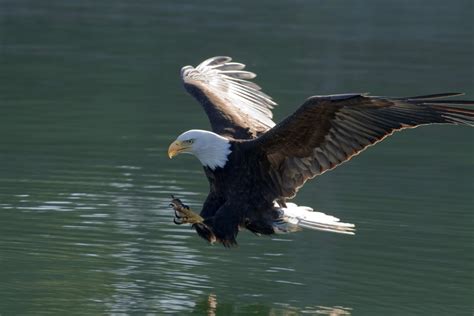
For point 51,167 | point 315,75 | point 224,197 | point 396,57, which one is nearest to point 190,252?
point 224,197

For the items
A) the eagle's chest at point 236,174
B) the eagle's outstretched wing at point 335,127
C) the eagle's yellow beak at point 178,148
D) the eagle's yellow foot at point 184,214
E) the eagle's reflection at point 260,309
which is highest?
the eagle's outstretched wing at point 335,127

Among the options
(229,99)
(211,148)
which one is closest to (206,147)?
(211,148)

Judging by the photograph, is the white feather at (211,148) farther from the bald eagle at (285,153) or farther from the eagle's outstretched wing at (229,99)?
the eagle's outstretched wing at (229,99)

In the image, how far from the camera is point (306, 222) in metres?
7.94

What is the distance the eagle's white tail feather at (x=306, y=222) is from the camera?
7859 millimetres

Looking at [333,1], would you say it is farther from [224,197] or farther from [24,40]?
[224,197]

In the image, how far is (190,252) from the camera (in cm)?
862

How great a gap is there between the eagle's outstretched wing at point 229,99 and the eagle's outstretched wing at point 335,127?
2.31 ft

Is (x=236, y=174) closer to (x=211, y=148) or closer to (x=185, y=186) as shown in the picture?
(x=211, y=148)

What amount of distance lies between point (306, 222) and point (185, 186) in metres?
2.72

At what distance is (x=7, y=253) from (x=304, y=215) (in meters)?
1.79

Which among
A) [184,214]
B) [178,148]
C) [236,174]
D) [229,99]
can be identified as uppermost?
[229,99]

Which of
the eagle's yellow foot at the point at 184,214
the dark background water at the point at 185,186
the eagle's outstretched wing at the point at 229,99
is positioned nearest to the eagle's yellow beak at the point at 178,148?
the eagle's yellow foot at the point at 184,214

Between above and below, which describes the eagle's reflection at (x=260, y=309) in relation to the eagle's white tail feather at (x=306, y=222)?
below
